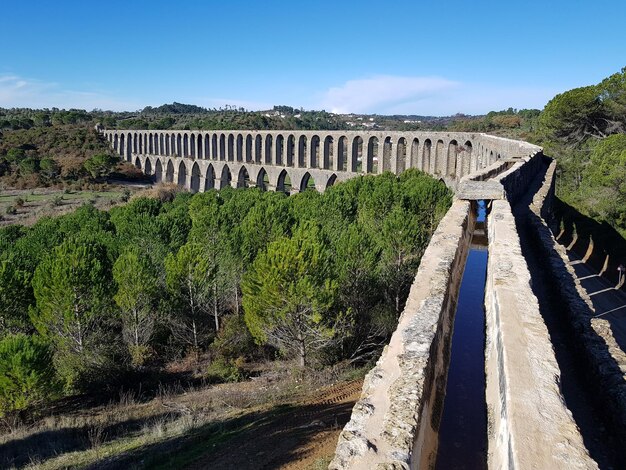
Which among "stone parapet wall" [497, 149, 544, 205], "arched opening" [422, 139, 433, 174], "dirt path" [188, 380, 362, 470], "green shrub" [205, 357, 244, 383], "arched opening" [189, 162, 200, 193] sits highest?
"arched opening" [422, 139, 433, 174]

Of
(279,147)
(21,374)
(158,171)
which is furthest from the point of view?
(158,171)

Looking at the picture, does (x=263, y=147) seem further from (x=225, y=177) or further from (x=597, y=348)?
(x=597, y=348)

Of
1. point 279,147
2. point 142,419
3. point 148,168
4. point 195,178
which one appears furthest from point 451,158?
point 148,168

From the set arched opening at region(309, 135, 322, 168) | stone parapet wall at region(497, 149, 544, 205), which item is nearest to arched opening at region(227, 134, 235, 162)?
arched opening at region(309, 135, 322, 168)

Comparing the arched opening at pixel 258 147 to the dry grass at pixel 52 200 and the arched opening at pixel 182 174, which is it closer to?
the arched opening at pixel 182 174

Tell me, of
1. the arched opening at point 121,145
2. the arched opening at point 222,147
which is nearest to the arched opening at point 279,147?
the arched opening at point 222,147

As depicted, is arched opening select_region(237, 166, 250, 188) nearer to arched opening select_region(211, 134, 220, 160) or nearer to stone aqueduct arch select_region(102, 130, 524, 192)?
stone aqueduct arch select_region(102, 130, 524, 192)
